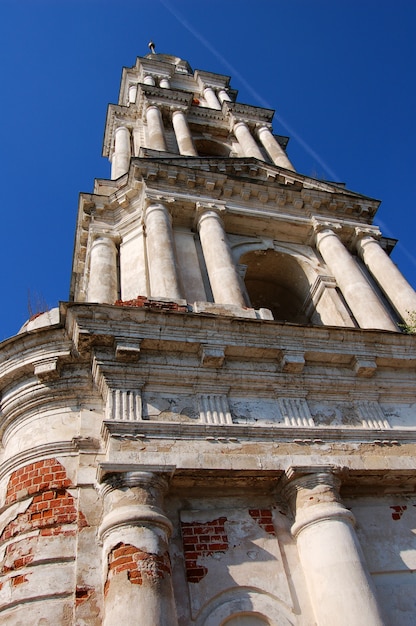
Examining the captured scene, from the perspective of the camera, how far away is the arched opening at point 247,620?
5.89m

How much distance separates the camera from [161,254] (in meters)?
10.9

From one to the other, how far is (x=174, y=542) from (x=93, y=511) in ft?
3.37

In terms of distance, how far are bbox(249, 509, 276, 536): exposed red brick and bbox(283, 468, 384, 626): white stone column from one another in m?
0.31

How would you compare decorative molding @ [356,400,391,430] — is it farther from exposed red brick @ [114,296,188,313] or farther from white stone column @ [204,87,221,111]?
white stone column @ [204,87,221,111]

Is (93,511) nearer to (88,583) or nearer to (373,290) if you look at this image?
(88,583)

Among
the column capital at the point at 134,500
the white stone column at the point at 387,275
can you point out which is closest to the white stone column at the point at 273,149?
the white stone column at the point at 387,275

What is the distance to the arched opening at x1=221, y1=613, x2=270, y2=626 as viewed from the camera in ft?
19.3

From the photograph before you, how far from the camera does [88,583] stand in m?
5.81

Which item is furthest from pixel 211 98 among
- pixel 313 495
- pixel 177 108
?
pixel 313 495

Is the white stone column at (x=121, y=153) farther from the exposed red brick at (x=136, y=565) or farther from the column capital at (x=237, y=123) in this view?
the exposed red brick at (x=136, y=565)

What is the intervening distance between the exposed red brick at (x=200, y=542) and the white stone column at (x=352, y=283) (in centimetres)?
576

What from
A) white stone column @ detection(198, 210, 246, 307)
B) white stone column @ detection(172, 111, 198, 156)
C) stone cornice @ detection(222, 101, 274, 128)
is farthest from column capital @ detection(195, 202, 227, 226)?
stone cornice @ detection(222, 101, 274, 128)

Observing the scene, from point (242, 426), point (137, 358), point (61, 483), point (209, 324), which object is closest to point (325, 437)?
point (242, 426)

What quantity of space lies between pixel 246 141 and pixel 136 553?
16.7 meters
